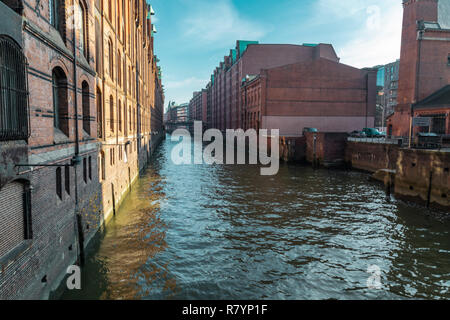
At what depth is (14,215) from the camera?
5695 mm

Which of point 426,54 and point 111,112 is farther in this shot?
point 426,54

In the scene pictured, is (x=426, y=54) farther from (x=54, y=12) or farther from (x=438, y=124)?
(x=54, y=12)

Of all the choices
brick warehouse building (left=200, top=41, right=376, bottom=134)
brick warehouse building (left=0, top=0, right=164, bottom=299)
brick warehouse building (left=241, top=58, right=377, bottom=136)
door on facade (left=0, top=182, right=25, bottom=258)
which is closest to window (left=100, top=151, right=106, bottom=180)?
brick warehouse building (left=0, top=0, right=164, bottom=299)

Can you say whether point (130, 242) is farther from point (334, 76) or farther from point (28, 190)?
point (334, 76)

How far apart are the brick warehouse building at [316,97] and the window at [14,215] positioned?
3901cm

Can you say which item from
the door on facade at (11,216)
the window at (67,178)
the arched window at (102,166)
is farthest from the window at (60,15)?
the door on facade at (11,216)

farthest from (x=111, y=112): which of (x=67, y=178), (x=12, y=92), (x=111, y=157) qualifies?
(x=12, y=92)

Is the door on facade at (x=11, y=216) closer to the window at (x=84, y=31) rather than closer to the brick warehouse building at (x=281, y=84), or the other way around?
the window at (x=84, y=31)

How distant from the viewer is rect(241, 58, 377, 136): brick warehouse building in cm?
4328

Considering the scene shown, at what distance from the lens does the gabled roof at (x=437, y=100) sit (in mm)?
28469

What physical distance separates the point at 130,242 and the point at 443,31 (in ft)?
117

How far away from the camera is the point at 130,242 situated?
10.9 meters

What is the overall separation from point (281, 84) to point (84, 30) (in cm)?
3526

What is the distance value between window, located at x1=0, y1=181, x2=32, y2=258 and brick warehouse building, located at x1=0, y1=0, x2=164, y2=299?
17mm
